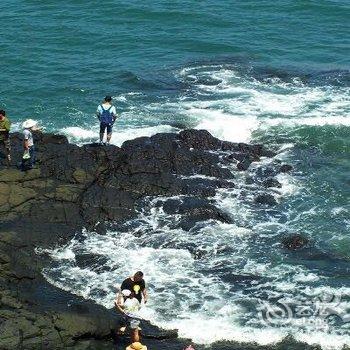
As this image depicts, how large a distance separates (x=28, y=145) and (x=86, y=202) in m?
3.09

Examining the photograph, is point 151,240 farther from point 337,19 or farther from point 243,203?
point 337,19

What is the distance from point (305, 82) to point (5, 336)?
2804cm

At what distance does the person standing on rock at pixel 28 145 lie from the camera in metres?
25.6

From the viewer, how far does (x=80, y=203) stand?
84.5ft

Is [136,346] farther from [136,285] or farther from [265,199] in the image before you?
[265,199]

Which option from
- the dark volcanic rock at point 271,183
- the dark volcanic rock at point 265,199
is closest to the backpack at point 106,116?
the dark volcanic rock at point 265,199

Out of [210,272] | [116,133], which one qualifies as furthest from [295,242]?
[116,133]

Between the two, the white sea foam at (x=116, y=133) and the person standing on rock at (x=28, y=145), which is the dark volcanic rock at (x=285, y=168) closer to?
the white sea foam at (x=116, y=133)

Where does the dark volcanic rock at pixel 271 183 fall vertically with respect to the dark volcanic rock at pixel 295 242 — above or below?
above

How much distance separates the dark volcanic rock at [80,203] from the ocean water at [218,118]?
713 millimetres

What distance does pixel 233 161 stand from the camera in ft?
99.7

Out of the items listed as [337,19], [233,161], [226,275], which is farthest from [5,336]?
[337,19]

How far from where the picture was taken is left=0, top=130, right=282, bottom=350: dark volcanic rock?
1839cm

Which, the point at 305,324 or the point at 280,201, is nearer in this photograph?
the point at 305,324
